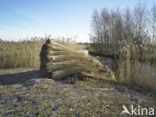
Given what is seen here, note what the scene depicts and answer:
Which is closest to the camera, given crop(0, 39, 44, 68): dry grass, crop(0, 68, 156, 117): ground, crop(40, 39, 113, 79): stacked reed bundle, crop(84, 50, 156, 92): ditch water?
crop(0, 68, 156, 117): ground

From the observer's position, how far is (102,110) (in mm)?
1437

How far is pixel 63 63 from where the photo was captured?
111 inches

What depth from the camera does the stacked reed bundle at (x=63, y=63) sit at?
2705 millimetres

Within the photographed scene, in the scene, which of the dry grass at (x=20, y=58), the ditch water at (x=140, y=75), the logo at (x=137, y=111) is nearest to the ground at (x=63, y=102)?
the logo at (x=137, y=111)

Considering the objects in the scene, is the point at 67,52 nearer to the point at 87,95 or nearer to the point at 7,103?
the point at 87,95

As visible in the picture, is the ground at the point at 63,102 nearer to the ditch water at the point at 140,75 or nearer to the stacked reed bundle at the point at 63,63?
the stacked reed bundle at the point at 63,63

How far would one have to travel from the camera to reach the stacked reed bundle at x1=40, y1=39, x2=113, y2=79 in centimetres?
271

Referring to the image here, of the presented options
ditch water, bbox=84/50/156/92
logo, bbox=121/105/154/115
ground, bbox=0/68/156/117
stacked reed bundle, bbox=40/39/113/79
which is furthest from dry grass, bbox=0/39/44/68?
logo, bbox=121/105/154/115

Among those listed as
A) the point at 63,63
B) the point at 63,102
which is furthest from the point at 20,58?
the point at 63,102

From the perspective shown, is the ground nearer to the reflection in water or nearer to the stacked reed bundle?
the stacked reed bundle

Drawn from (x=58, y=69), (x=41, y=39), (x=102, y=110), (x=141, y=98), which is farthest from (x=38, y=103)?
(x=41, y=39)

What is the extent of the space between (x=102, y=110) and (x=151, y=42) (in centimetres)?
236

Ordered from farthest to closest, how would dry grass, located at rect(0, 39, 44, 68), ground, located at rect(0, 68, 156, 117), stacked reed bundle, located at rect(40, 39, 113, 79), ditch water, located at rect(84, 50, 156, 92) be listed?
dry grass, located at rect(0, 39, 44, 68) < stacked reed bundle, located at rect(40, 39, 113, 79) < ditch water, located at rect(84, 50, 156, 92) < ground, located at rect(0, 68, 156, 117)

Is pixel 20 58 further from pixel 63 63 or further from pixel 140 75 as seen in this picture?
pixel 140 75
